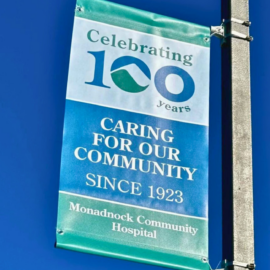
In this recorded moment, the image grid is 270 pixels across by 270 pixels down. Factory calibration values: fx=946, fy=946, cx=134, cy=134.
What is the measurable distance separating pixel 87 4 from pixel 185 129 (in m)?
1.13

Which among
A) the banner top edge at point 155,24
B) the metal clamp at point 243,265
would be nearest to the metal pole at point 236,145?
the metal clamp at point 243,265

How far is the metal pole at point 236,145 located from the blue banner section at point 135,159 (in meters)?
0.29

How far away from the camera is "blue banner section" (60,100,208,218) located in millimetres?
6047

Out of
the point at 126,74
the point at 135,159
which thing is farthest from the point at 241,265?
the point at 126,74

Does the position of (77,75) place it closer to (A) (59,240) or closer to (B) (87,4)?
(B) (87,4)

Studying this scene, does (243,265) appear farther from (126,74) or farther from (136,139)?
(126,74)

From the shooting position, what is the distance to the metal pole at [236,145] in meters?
5.76

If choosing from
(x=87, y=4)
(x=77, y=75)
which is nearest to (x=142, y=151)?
(x=77, y=75)

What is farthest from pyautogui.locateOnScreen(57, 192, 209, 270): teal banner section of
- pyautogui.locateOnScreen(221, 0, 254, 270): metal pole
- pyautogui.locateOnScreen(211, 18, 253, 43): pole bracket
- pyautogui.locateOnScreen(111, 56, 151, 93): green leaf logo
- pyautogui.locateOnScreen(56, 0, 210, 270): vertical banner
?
pyautogui.locateOnScreen(211, 18, 253, 43): pole bracket

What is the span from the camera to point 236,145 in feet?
19.8

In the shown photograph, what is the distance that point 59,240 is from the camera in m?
5.75

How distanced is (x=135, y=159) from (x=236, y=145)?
0.68 m

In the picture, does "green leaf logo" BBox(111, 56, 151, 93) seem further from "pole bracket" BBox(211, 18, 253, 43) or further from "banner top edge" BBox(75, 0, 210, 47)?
"pole bracket" BBox(211, 18, 253, 43)

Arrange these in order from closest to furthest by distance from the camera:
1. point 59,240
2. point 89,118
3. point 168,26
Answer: point 59,240
point 89,118
point 168,26
